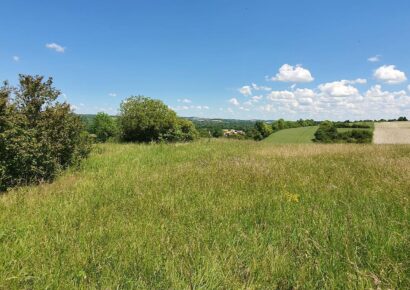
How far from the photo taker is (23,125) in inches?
287

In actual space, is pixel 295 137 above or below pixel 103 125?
below

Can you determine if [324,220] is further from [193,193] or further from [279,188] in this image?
[193,193]

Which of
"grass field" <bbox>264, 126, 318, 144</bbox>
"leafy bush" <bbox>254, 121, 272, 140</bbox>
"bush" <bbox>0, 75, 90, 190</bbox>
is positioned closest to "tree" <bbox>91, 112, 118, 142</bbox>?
"bush" <bbox>0, 75, 90, 190</bbox>

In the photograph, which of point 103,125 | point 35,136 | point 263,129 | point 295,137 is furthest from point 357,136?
point 35,136

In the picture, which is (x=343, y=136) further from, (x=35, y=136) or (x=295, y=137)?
(x=35, y=136)

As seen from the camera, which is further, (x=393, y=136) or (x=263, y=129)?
(x=263, y=129)

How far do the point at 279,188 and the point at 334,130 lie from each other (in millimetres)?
53350

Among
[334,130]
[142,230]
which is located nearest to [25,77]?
[142,230]

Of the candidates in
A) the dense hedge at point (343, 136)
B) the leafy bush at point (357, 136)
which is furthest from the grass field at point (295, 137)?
the leafy bush at point (357, 136)

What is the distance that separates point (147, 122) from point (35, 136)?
1414cm

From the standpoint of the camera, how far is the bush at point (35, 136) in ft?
21.2

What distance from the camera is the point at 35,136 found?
749 centimetres

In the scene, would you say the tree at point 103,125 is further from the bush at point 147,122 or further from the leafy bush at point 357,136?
the leafy bush at point 357,136

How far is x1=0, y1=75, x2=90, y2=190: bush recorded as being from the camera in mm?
6465
